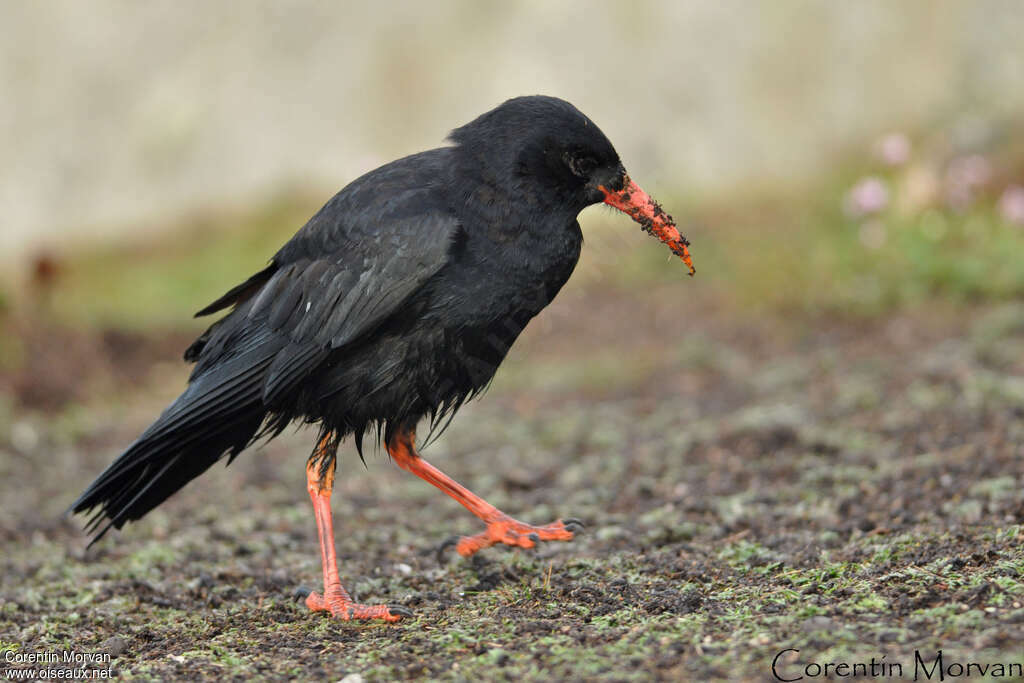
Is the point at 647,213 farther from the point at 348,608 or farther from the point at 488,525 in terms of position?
the point at 348,608

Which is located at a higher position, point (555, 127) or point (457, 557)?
point (555, 127)

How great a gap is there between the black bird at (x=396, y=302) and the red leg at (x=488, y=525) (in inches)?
0.9

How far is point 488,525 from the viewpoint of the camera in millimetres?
4137

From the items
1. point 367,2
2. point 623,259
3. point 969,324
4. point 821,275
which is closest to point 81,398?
point 623,259

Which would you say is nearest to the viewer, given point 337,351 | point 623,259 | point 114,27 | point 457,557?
point 337,351

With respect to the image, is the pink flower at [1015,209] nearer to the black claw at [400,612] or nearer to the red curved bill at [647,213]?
the red curved bill at [647,213]

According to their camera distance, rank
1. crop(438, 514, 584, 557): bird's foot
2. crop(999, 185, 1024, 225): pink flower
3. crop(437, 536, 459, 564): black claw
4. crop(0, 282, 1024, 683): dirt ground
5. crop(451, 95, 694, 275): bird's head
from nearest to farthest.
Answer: crop(0, 282, 1024, 683): dirt ground, crop(451, 95, 694, 275): bird's head, crop(438, 514, 584, 557): bird's foot, crop(437, 536, 459, 564): black claw, crop(999, 185, 1024, 225): pink flower

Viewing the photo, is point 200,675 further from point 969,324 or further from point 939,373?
point 969,324

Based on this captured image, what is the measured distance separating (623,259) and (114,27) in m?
10.6

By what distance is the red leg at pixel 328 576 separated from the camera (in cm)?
363

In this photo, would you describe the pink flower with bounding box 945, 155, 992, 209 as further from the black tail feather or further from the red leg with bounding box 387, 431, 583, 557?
the black tail feather

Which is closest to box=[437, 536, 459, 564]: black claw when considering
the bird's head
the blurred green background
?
the bird's head

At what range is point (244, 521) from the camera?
523cm

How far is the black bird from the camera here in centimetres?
362
